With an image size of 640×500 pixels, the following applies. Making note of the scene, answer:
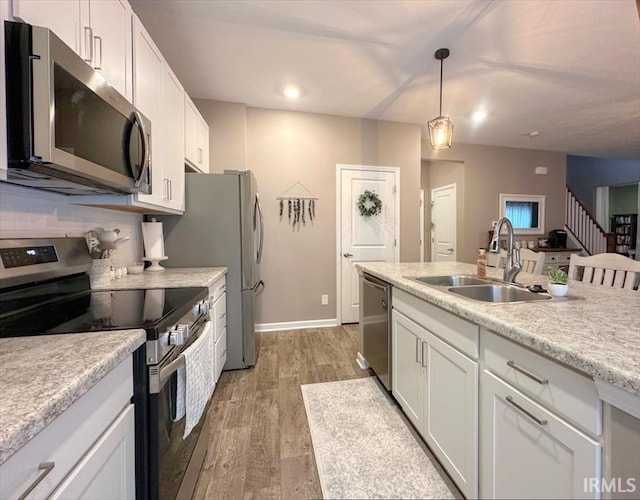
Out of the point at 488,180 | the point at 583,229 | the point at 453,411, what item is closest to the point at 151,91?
the point at 453,411

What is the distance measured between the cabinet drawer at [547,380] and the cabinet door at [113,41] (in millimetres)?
1914

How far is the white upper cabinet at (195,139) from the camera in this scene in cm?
237

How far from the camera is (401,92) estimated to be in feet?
9.94

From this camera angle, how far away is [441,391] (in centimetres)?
133

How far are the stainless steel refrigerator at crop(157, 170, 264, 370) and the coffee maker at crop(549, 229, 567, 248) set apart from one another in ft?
17.7

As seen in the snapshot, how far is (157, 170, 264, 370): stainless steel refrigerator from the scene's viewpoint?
7.76ft

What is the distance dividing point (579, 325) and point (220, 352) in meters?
2.13

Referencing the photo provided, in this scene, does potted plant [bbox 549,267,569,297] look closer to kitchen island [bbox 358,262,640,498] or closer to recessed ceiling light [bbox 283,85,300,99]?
kitchen island [bbox 358,262,640,498]

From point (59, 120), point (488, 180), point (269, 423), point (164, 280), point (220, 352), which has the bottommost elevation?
point (269, 423)

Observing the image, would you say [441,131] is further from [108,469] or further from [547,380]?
[108,469]

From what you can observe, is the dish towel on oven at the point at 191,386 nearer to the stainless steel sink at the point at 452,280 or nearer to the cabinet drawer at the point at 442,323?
the cabinet drawer at the point at 442,323

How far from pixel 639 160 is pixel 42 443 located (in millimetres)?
9406

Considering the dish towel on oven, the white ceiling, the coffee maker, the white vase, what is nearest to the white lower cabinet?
the white vase

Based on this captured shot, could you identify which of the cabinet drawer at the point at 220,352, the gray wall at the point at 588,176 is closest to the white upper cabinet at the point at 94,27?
the cabinet drawer at the point at 220,352
